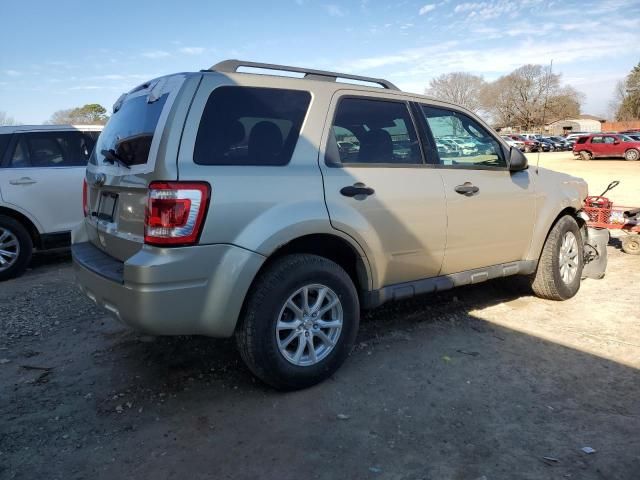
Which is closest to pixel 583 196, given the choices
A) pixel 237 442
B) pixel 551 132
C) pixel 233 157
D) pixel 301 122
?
pixel 301 122

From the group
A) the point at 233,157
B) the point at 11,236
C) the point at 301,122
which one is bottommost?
the point at 11,236

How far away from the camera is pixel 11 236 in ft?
20.2

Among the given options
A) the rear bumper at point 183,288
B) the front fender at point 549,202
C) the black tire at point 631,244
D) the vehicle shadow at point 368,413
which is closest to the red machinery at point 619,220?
the black tire at point 631,244

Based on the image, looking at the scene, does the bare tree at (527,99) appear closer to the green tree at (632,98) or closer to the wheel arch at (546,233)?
the green tree at (632,98)

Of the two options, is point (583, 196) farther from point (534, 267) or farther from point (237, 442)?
point (237, 442)

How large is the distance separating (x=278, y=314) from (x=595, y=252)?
4443 mm

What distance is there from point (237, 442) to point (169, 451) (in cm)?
35

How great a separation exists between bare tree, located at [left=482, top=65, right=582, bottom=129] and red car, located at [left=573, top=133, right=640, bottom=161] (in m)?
52.2

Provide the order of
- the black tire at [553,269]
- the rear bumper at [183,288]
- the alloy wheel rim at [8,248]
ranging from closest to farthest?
the rear bumper at [183,288]
the black tire at [553,269]
the alloy wheel rim at [8,248]

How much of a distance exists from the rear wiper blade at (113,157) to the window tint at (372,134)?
1.26 m

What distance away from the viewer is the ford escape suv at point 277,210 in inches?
110

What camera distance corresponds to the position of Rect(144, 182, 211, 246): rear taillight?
273cm

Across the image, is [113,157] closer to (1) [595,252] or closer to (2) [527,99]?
(1) [595,252]

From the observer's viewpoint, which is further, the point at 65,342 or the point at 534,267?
the point at 534,267
